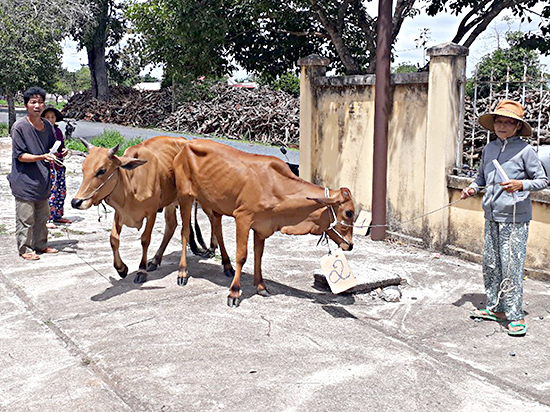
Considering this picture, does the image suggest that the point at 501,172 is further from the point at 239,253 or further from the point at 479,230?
the point at 239,253

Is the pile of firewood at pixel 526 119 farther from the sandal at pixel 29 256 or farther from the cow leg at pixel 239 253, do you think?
the sandal at pixel 29 256

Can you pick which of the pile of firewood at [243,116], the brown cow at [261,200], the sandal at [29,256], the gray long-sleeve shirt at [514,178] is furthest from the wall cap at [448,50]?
the pile of firewood at [243,116]

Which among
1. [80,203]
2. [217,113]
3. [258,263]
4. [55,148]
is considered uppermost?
[217,113]

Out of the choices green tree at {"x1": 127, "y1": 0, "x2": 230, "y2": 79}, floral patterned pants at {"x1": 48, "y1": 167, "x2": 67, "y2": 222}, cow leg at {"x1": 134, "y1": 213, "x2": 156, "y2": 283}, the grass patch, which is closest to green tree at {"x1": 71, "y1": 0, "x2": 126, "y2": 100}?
the grass patch

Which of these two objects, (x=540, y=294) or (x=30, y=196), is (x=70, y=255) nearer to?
(x=30, y=196)

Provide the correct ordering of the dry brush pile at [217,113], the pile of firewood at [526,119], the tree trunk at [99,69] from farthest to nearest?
the tree trunk at [99,69] → the dry brush pile at [217,113] → the pile of firewood at [526,119]

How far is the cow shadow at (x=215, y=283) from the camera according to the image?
6379 mm

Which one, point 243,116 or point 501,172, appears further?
point 243,116

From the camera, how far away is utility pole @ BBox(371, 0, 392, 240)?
861 cm

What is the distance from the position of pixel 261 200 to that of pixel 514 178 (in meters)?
2.30

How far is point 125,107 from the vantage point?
1206 inches

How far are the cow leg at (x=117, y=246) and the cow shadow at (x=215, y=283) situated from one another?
12 cm

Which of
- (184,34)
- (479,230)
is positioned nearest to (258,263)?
(479,230)

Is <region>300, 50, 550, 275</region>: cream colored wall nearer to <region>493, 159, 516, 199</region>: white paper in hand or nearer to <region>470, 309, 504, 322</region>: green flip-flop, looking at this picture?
<region>470, 309, 504, 322</region>: green flip-flop
